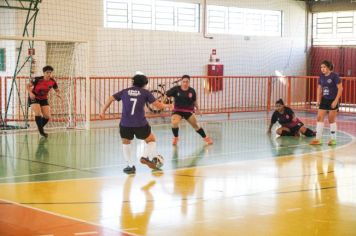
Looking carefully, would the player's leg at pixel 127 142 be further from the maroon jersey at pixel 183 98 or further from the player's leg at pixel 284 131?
the player's leg at pixel 284 131

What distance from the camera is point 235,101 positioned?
1171 inches

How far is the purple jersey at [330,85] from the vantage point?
1588cm

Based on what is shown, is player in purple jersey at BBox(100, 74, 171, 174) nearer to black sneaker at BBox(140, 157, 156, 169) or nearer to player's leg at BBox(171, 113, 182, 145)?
black sneaker at BBox(140, 157, 156, 169)

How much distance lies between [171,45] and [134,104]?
1638 centimetres

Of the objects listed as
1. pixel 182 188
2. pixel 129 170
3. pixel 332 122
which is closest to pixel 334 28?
pixel 332 122

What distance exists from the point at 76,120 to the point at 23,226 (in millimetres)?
14012

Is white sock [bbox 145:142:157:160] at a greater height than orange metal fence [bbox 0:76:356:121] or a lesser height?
lesser

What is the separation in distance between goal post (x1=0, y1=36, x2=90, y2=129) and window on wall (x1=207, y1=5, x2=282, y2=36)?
7665 mm

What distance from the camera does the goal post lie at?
2083cm

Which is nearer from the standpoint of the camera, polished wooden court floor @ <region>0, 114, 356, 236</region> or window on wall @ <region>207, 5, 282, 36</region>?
polished wooden court floor @ <region>0, 114, 356, 236</region>

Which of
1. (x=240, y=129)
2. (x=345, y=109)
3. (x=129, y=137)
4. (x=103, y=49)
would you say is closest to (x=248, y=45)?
(x=345, y=109)

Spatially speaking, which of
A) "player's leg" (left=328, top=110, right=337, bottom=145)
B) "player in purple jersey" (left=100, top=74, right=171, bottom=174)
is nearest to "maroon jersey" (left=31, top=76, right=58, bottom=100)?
"player in purple jersey" (left=100, top=74, right=171, bottom=174)

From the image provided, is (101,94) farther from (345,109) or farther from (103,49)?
(345,109)

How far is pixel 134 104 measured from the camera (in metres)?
12.0
